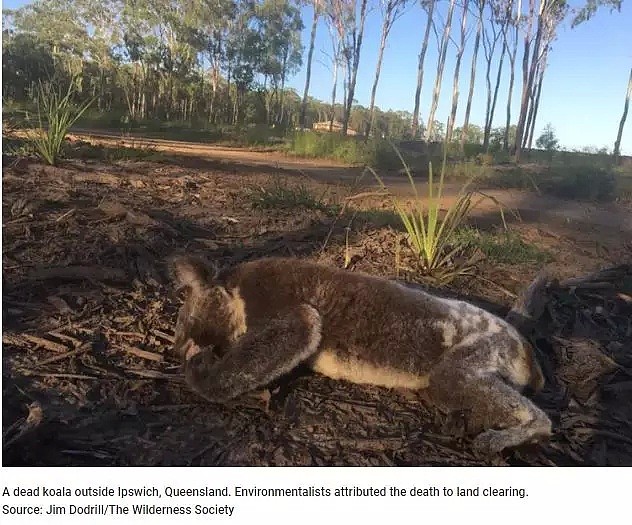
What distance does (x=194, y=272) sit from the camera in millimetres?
2365

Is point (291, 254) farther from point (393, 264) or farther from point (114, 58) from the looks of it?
point (114, 58)

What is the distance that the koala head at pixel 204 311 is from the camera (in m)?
2.36

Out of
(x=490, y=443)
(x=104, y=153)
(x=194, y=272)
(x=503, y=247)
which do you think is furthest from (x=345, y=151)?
(x=490, y=443)

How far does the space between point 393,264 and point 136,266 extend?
1.63m

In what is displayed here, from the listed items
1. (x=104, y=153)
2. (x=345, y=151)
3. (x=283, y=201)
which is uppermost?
(x=345, y=151)

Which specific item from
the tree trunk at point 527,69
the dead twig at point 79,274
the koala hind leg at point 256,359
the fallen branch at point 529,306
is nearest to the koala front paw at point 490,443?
the koala hind leg at point 256,359

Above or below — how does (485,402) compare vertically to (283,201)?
below

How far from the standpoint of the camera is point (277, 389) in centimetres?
227

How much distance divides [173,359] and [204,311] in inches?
10.4

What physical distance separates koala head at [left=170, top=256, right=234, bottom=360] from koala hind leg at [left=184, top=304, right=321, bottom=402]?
0.15 m

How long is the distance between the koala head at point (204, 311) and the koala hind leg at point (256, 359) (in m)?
0.15

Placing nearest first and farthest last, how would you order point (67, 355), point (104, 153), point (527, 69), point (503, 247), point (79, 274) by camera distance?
1. point (67, 355)
2. point (79, 274)
3. point (503, 247)
4. point (104, 153)
5. point (527, 69)

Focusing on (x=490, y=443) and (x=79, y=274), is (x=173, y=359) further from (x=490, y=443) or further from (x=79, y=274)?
(x=490, y=443)
